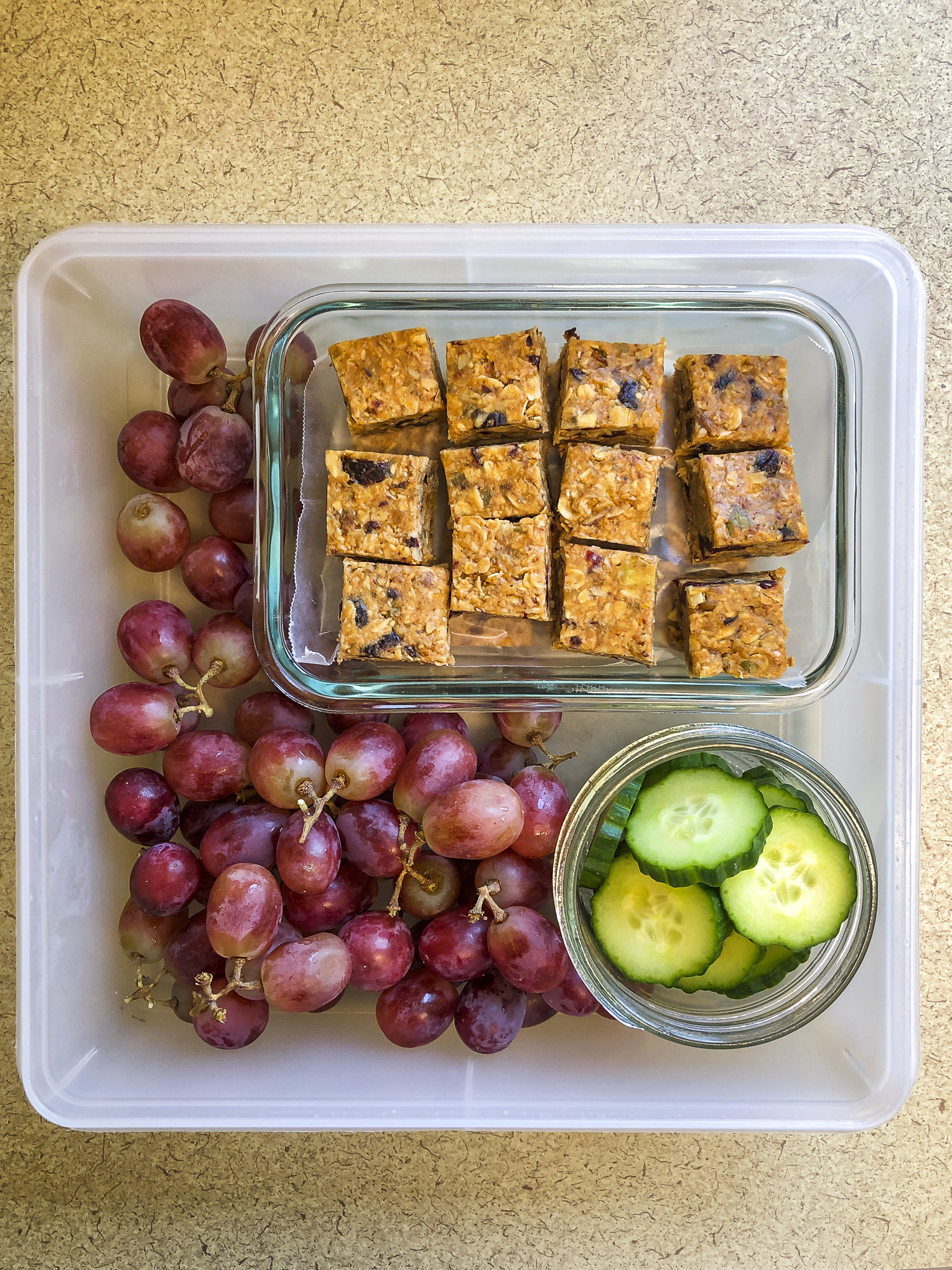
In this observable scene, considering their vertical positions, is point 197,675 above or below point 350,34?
below

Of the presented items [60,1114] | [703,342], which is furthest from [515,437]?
[60,1114]

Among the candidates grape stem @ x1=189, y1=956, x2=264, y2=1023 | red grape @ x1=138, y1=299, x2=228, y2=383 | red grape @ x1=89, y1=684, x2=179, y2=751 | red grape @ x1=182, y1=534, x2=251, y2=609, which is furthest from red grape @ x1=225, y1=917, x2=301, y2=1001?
red grape @ x1=138, y1=299, x2=228, y2=383

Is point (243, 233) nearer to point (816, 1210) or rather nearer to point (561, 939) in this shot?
point (561, 939)

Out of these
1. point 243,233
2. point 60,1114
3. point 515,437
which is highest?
point 243,233

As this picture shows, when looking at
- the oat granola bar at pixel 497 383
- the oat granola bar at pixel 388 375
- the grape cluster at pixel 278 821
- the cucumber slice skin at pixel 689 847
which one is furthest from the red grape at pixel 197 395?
the cucumber slice skin at pixel 689 847

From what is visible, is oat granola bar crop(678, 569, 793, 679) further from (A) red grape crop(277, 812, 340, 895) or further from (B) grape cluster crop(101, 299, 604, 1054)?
(A) red grape crop(277, 812, 340, 895)

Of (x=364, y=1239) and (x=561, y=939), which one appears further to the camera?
(x=364, y=1239)
